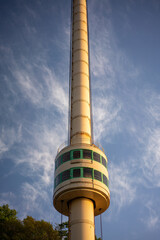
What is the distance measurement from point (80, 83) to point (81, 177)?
21592 millimetres

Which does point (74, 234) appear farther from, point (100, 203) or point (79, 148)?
point (79, 148)

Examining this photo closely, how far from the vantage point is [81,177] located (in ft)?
124

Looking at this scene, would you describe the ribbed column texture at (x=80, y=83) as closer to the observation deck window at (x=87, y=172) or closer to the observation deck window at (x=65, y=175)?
the observation deck window at (x=87, y=172)

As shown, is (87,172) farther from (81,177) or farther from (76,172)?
(76,172)

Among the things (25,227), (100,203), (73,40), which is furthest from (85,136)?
(73,40)

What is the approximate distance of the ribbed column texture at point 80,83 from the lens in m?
46.2

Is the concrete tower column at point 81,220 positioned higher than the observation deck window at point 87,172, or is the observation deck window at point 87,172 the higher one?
the observation deck window at point 87,172

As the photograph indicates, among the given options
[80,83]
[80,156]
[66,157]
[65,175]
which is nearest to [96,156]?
[80,156]

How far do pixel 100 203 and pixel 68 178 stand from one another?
7.04 meters

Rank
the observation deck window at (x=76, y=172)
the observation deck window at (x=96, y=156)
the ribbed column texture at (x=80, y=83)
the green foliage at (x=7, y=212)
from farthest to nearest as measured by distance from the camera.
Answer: the green foliage at (x=7, y=212), the ribbed column texture at (x=80, y=83), the observation deck window at (x=96, y=156), the observation deck window at (x=76, y=172)

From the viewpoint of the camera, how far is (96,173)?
39188 millimetres

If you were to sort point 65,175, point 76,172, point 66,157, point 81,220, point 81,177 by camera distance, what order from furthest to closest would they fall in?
point 66,157, point 65,175, point 76,172, point 81,177, point 81,220

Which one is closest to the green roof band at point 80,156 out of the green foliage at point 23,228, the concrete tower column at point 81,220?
the concrete tower column at point 81,220

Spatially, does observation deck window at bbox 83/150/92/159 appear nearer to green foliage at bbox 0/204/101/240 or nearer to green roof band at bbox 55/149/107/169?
green roof band at bbox 55/149/107/169
